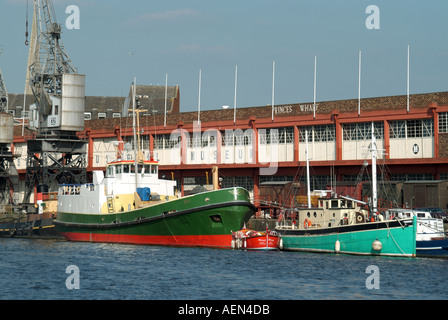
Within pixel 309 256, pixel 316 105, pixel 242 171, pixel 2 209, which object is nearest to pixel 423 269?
pixel 309 256

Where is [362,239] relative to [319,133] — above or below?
below

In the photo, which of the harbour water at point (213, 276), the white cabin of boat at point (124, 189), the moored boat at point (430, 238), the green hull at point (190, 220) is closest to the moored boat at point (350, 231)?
the moored boat at point (430, 238)

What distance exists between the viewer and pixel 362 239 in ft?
144

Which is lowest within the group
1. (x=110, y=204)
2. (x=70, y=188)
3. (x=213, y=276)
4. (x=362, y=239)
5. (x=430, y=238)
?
(x=213, y=276)

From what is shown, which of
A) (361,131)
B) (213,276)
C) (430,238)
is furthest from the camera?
(361,131)

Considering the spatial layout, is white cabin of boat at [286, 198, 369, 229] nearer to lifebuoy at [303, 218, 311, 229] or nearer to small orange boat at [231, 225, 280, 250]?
lifebuoy at [303, 218, 311, 229]

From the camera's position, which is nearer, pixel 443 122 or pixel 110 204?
pixel 110 204

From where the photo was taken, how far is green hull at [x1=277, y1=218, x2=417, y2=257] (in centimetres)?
4234

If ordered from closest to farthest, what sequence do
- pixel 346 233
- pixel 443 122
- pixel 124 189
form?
1. pixel 346 233
2. pixel 124 189
3. pixel 443 122

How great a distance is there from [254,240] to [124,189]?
36.6 feet

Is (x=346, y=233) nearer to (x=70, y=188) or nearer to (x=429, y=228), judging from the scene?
(x=429, y=228)

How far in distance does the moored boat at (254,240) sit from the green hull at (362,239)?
1.55 metres

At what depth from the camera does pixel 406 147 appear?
192 feet

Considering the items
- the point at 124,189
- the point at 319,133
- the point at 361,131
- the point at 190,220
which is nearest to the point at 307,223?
the point at 190,220
